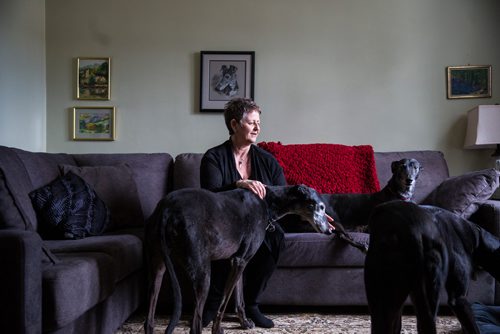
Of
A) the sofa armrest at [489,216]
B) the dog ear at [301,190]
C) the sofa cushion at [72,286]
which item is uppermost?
the dog ear at [301,190]

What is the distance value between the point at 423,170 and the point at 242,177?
4.90 ft

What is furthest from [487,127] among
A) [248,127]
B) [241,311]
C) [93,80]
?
[93,80]

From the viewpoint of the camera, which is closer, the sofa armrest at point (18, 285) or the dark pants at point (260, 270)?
the sofa armrest at point (18, 285)

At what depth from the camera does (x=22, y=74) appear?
3.50m

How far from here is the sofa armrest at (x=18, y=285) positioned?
4.50ft

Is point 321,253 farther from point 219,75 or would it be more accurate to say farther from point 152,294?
point 219,75

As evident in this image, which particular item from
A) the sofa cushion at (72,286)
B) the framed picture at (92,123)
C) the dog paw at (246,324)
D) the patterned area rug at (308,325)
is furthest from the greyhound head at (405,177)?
the framed picture at (92,123)

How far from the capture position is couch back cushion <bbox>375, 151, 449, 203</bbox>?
128 inches

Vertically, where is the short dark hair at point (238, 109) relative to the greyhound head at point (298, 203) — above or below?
above

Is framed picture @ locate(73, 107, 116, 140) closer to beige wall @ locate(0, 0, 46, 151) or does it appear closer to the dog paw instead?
beige wall @ locate(0, 0, 46, 151)

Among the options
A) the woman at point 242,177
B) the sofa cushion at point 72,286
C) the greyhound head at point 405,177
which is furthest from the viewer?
the greyhound head at point 405,177

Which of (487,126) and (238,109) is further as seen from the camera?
(487,126)

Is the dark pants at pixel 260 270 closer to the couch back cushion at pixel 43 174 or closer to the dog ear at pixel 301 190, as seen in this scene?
the dog ear at pixel 301 190

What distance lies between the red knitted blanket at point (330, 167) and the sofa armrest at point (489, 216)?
0.73 metres
